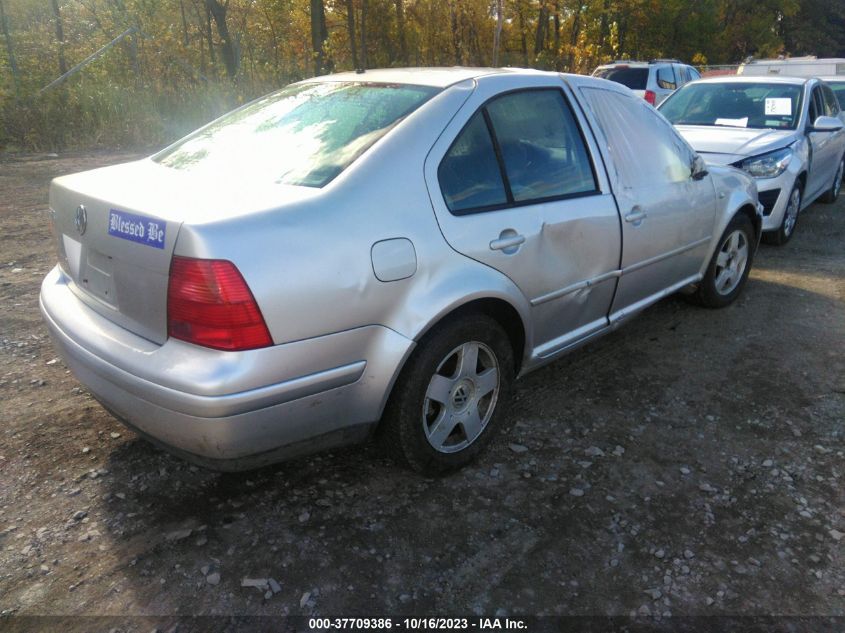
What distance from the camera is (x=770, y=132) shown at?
702cm

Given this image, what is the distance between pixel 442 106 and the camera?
2.87 meters

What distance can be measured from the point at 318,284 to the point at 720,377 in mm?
2756

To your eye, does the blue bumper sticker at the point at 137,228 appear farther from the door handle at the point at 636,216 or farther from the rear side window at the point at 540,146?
the door handle at the point at 636,216

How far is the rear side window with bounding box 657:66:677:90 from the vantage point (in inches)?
619

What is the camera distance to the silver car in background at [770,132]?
6578 millimetres

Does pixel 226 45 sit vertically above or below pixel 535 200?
above

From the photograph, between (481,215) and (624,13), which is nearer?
(481,215)

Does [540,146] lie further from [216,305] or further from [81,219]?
[81,219]

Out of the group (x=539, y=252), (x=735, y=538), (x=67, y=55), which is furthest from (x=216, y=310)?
(x=67, y=55)

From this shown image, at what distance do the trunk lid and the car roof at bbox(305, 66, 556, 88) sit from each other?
96cm

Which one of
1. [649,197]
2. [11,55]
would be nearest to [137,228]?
[649,197]

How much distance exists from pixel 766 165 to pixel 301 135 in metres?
5.27

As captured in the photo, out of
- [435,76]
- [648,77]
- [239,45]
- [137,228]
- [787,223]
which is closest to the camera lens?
[137,228]

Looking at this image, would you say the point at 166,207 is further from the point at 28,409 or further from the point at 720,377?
the point at 720,377
